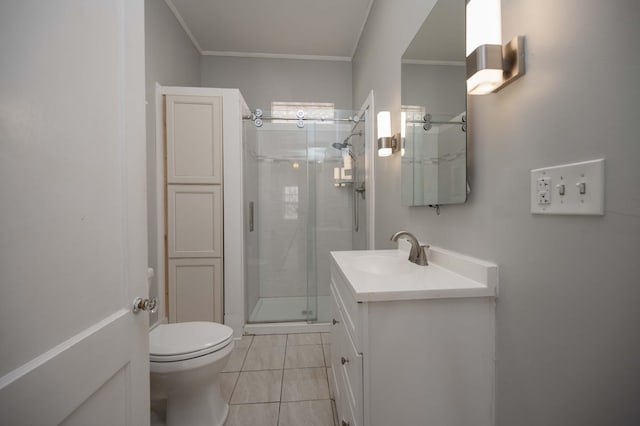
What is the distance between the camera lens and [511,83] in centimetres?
81

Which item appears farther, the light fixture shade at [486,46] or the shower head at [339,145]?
the shower head at [339,145]

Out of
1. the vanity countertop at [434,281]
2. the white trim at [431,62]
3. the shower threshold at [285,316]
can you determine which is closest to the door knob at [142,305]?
the vanity countertop at [434,281]

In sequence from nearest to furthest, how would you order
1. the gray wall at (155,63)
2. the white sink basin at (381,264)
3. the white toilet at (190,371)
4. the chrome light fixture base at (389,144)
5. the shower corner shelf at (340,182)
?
the white toilet at (190,371), the white sink basin at (381,264), the chrome light fixture base at (389,144), the gray wall at (155,63), the shower corner shelf at (340,182)

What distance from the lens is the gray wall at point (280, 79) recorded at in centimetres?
306

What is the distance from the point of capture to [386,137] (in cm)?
178

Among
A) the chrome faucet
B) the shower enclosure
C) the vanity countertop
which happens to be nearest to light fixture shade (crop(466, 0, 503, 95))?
the vanity countertop

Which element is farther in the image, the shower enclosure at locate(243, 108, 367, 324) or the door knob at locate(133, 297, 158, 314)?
the shower enclosure at locate(243, 108, 367, 324)

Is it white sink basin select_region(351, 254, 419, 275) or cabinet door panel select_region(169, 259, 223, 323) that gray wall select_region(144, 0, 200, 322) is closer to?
cabinet door panel select_region(169, 259, 223, 323)

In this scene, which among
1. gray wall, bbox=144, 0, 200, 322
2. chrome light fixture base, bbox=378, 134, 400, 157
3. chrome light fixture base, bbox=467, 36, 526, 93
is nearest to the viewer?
chrome light fixture base, bbox=467, 36, 526, 93

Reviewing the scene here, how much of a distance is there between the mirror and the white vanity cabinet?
16.2 inches

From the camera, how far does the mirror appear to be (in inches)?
41.8

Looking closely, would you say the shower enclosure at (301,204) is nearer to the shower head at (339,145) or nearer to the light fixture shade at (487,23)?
the shower head at (339,145)

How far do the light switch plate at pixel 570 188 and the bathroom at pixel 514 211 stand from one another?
16mm

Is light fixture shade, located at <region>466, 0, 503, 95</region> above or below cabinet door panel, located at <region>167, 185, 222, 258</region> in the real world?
above
